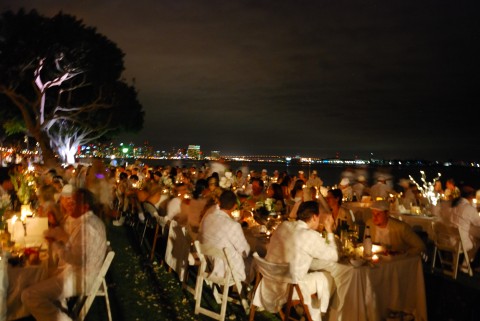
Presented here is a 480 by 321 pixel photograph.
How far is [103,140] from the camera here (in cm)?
3453

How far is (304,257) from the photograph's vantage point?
420 centimetres

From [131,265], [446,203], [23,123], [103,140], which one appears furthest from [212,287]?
[103,140]

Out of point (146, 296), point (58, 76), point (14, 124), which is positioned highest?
point (58, 76)

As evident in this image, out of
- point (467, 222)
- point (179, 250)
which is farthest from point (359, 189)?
point (179, 250)

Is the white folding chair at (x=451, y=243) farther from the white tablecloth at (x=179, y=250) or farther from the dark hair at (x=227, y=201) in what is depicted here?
the white tablecloth at (x=179, y=250)

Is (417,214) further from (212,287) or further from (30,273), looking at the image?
(30,273)

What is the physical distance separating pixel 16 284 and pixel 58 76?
69.1ft

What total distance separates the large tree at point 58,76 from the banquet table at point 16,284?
64.7 feet

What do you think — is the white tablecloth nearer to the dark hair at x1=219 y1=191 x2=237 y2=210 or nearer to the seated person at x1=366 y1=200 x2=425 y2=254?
the dark hair at x1=219 y1=191 x2=237 y2=210

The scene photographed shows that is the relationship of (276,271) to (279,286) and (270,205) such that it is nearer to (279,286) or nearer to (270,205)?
(279,286)

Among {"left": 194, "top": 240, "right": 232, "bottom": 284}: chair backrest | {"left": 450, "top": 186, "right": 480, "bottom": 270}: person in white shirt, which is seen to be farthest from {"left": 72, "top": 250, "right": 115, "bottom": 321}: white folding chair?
{"left": 450, "top": 186, "right": 480, "bottom": 270}: person in white shirt

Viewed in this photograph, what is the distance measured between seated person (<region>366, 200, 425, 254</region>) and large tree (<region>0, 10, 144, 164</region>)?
67.6 ft

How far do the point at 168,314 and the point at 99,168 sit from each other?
7.48 meters

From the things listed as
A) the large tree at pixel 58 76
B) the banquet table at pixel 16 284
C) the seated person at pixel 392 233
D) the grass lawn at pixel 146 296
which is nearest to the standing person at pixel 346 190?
the grass lawn at pixel 146 296
